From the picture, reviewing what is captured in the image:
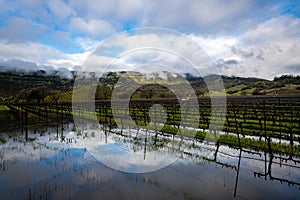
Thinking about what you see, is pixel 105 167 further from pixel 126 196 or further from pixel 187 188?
pixel 187 188

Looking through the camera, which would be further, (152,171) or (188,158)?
(188,158)

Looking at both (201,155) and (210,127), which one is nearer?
(201,155)

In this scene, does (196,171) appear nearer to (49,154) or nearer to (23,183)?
(23,183)

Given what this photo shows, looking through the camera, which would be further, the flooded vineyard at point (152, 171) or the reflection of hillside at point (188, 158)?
the reflection of hillside at point (188, 158)

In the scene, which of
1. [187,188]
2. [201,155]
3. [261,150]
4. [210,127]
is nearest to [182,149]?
[201,155]

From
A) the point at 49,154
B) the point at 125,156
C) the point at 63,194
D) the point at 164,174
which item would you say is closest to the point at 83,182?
the point at 63,194

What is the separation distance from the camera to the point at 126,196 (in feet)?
21.1

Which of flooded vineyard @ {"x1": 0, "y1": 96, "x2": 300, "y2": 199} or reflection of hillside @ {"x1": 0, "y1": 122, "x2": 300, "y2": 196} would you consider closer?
flooded vineyard @ {"x1": 0, "y1": 96, "x2": 300, "y2": 199}

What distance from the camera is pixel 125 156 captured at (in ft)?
35.3

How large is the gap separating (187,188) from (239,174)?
7.37 ft

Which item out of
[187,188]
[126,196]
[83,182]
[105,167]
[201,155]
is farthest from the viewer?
[201,155]

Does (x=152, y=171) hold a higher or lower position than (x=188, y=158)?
lower

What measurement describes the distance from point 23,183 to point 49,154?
3750 millimetres

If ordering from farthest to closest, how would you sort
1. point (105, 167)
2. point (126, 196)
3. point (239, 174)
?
point (105, 167)
point (239, 174)
point (126, 196)
